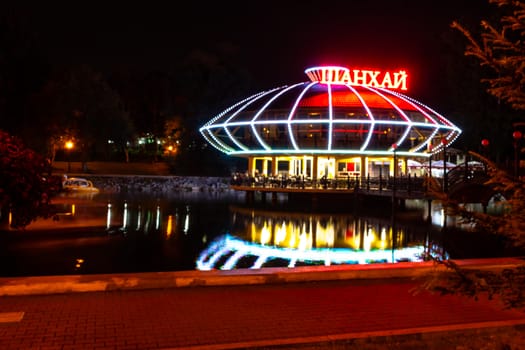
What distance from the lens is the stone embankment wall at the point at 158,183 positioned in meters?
65.6

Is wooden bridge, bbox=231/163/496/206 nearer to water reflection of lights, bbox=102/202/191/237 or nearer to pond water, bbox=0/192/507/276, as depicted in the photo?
pond water, bbox=0/192/507/276

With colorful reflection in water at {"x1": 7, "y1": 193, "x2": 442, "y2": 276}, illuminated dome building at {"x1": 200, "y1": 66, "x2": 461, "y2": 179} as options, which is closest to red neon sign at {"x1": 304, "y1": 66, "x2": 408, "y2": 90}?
illuminated dome building at {"x1": 200, "y1": 66, "x2": 461, "y2": 179}

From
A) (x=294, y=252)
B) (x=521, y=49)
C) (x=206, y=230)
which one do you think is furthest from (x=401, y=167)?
(x=521, y=49)

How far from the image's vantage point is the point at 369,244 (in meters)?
24.2

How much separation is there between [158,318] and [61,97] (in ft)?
165

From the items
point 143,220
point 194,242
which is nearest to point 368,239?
point 194,242

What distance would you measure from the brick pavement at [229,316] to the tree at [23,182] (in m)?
1.47

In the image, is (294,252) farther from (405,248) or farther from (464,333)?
(464,333)

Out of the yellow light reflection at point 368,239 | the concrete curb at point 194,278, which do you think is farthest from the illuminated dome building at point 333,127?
the concrete curb at point 194,278

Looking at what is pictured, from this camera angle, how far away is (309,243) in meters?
24.4

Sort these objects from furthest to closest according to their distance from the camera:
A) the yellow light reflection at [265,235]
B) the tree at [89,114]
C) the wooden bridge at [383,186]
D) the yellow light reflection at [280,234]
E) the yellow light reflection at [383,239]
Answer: the tree at [89,114], the wooden bridge at [383,186], the yellow light reflection at [280,234], the yellow light reflection at [265,235], the yellow light reflection at [383,239]

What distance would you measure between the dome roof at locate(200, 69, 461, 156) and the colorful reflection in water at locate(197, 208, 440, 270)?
52.2 ft

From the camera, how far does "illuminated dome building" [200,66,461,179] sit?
165 feet

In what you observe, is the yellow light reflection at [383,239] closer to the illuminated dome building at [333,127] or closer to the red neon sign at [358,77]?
the illuminated dome building at [333,127]
